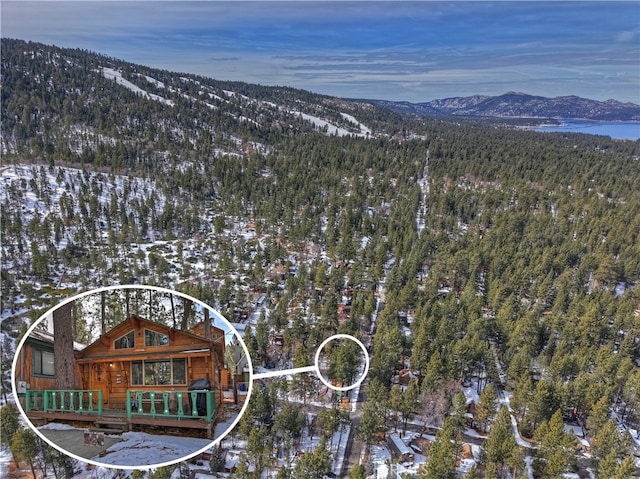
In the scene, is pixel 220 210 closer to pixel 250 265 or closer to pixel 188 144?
pixel 250 265

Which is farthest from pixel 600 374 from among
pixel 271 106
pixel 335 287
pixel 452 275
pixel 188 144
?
pixel 271 106

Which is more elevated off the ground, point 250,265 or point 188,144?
point 188,144

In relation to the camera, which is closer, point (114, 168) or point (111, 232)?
point (111, 232)

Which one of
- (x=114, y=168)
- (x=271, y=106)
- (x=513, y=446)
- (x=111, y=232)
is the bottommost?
(x=513, y=446)

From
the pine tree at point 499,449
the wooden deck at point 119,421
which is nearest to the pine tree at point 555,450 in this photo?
the pine tree at point 499,449

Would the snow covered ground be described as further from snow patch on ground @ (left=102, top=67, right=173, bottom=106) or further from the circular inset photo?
snow patch on ground @ (left=102, top=67, right=173, bottom=106)

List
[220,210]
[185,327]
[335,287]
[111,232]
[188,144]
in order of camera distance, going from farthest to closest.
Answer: [188,144], [220,210], [111,232], [335,287], [185,327]

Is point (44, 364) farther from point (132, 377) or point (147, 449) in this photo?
point (147, 449)

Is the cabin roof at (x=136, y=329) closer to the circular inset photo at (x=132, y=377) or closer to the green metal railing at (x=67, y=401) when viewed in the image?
the circular inset photo at (x=132, y=377)
